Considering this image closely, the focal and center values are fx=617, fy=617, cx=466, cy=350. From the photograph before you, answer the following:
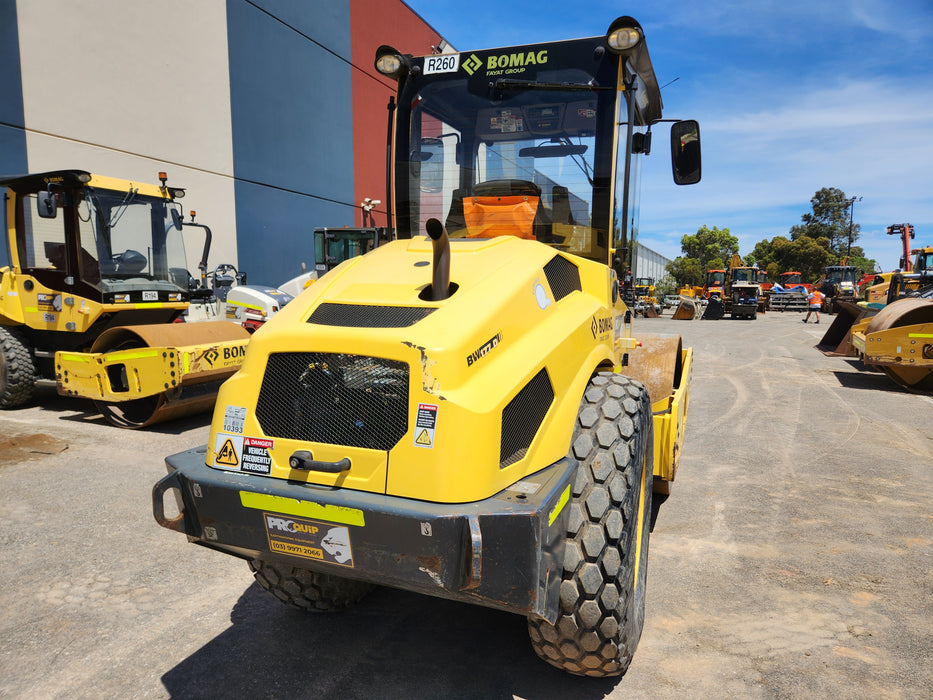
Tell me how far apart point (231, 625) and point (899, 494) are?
478cm

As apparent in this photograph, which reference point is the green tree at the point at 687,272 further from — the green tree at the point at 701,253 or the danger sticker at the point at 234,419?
the danger sticker at the point at 234,419

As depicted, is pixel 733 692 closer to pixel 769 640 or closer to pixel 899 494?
pixel 769 640

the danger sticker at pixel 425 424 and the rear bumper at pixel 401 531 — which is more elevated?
the danger sticker at pixel 425 424

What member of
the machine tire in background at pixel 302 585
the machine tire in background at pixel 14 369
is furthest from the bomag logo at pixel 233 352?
the machine tire in background at pixel 302 585

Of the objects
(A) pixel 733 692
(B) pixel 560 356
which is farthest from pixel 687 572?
(B) pixel 560 356

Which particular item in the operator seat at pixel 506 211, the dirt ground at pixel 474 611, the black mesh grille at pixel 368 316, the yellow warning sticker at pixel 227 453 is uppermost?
the operator seat at pixel 506 211

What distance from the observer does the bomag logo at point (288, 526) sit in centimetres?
207

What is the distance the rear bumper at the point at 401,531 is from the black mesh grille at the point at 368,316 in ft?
1.94

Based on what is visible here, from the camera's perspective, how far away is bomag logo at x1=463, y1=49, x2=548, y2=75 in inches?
135

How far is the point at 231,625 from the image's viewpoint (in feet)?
9.56

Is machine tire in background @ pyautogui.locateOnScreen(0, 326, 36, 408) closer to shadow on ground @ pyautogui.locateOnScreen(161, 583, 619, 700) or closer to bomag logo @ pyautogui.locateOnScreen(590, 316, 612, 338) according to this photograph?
shadow on ground @ pyautogui.locateOnScreen(161, 583, 619, 700)

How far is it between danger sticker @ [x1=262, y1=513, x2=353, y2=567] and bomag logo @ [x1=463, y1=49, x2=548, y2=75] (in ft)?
8.90

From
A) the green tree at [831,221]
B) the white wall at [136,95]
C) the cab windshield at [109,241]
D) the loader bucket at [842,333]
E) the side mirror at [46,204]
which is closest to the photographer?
the side mirror at [46,204]

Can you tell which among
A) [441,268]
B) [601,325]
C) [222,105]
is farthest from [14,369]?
[222,105]
